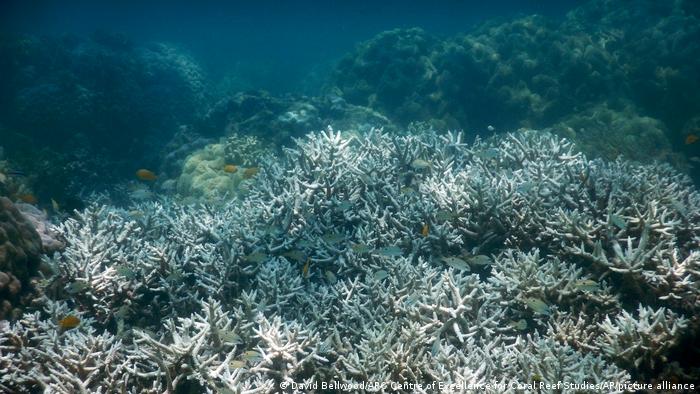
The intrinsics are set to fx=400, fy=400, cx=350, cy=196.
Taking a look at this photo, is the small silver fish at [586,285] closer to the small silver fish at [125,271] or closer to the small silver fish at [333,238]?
the small silver fish at [333,238]

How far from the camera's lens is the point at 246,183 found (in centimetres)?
684

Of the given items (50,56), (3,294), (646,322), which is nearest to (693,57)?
(646,322)

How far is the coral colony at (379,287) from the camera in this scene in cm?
353

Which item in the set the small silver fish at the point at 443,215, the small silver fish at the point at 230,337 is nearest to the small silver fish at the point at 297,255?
the small silver fish at the point at 230,337

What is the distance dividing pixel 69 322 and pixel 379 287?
312 cm

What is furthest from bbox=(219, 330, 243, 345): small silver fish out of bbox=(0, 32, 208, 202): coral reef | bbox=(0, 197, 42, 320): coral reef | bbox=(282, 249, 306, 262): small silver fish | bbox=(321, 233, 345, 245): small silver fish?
bbox=(0, 32, 208, 202): coral reef

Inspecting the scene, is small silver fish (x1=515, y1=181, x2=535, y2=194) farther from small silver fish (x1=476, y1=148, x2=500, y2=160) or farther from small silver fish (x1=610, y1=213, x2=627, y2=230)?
small silver fish (x1=476, y1=148, x2=500, y2=160)

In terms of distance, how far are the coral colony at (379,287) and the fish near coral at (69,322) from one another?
→ 0.6 inches

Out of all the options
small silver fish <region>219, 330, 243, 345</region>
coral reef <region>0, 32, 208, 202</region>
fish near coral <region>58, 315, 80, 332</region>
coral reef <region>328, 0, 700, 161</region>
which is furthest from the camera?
coral reef <region>0, 32, 208, 202</region>

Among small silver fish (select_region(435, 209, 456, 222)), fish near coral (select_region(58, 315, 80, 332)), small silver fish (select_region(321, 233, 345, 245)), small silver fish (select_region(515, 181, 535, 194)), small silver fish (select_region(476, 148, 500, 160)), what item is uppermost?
small silver fish (select_region(476, 148, 500, 160))

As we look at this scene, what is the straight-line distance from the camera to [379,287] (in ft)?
14.1

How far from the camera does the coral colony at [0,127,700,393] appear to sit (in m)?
3.53

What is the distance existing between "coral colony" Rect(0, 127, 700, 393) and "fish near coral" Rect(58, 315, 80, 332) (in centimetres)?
2

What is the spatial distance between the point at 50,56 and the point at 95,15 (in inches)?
2553
